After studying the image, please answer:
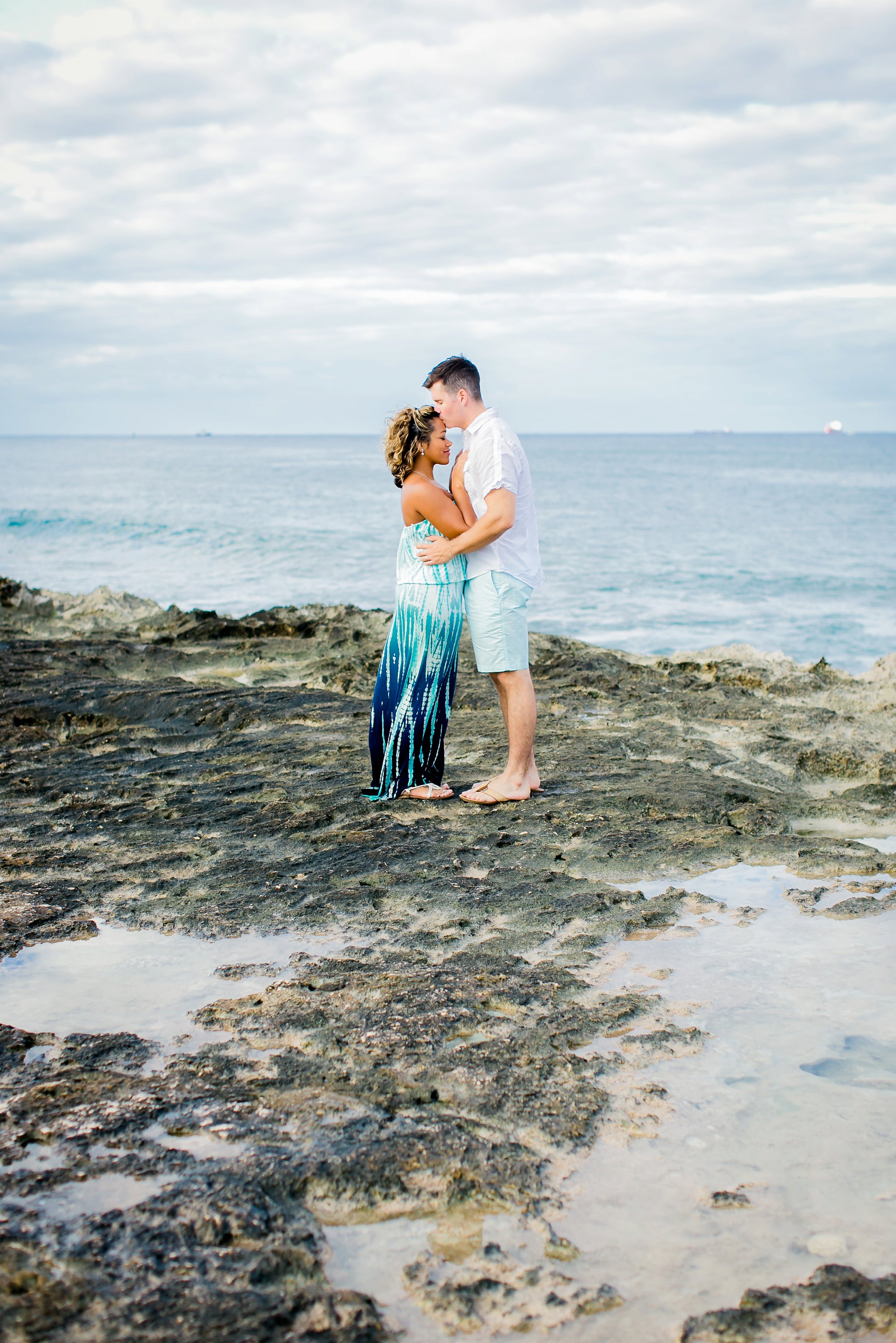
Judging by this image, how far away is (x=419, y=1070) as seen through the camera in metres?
2.57

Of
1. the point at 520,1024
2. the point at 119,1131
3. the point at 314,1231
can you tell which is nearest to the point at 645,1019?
the point at 520,1024

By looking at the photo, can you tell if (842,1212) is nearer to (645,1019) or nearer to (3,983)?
(645,1019)

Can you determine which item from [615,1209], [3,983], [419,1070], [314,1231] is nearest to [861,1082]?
[615,1209]

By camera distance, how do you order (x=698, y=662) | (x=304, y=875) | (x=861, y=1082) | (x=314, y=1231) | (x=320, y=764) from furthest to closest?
(x=698, y=662) < (x=320, y=764) < (x=304, y=875) < (x=861, y=1082) < (x=314, y=1231)

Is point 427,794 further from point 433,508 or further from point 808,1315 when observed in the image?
point 808,1315

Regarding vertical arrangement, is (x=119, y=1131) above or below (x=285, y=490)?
below

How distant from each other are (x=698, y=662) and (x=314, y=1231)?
6.97 meters

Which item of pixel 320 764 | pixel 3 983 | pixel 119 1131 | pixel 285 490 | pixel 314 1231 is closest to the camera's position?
pixel 314 1231

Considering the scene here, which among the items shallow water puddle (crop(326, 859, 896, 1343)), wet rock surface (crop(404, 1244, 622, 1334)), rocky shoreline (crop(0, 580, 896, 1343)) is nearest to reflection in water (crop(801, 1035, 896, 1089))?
shallow water puddle (crop(326, 859, 896, 1343))

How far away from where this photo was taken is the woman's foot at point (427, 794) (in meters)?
4.78

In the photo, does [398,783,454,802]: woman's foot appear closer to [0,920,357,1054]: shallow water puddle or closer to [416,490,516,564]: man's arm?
[416,490,516,564]: man's arm

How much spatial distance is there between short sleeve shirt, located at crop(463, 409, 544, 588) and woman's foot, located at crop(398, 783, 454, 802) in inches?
40.4

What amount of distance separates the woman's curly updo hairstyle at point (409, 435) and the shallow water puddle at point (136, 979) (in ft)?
7.24

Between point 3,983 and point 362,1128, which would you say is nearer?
point 362,1128
